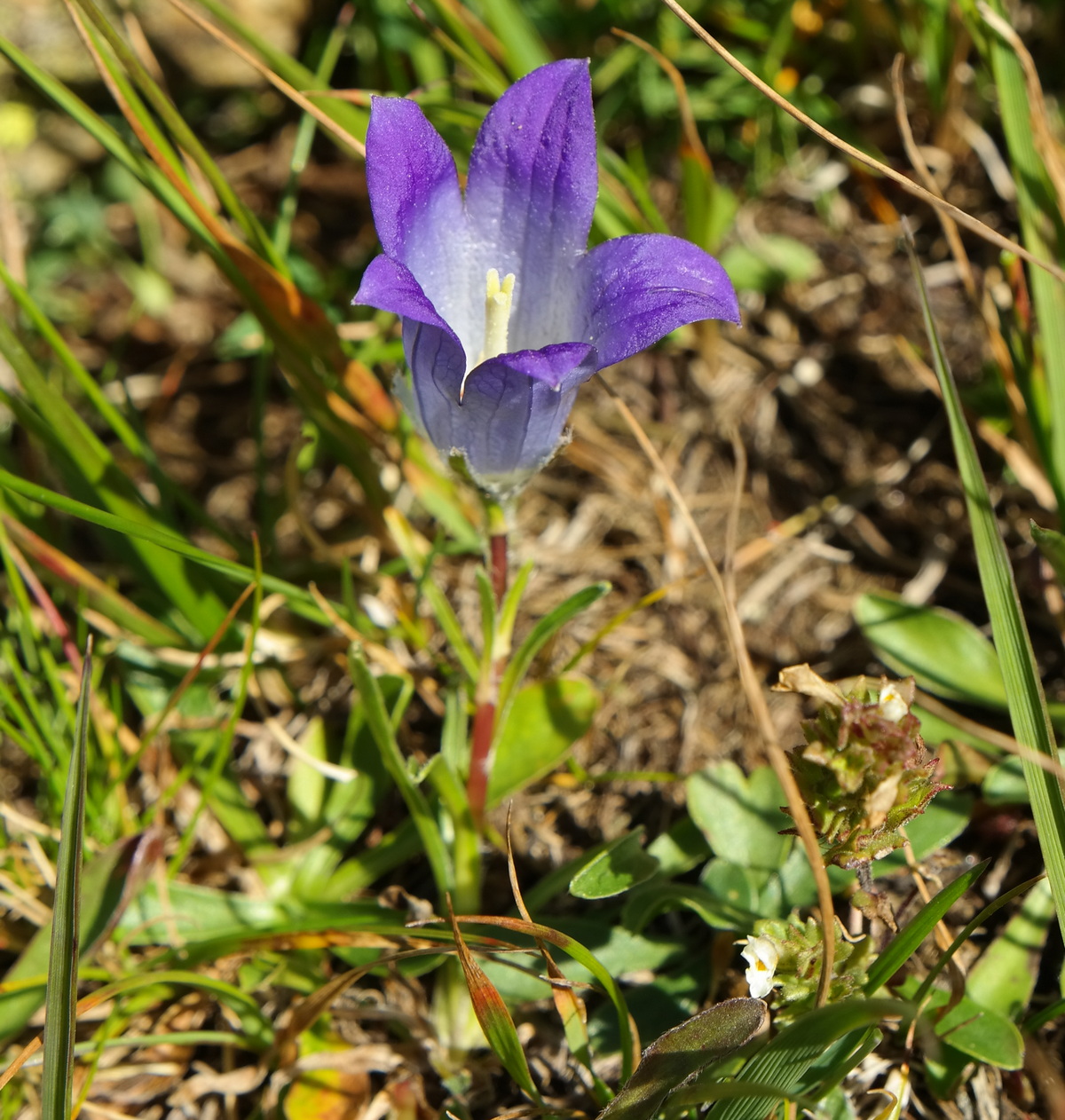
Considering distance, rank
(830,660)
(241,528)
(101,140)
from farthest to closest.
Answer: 1. (241,528)
2. (830,660)
3. (101,140)

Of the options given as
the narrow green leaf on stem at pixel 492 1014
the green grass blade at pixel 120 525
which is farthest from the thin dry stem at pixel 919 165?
the narrow green leaf on stem at pixel 492 1014

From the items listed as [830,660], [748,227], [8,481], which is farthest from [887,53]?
[8,481]

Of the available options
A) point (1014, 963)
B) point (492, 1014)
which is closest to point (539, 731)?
point (492, 1014)

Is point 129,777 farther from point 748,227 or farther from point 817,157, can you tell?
point 817,157

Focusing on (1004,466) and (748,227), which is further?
(748,227)

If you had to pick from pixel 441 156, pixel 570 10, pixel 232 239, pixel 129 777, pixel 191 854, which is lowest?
pixel 191 854

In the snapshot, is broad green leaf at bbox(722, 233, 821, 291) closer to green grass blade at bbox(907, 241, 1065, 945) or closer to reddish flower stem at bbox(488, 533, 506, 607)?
green grass blade at bbox(907, 241, 1065, 945)

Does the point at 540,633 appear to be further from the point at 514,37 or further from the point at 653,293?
the point at 514,37

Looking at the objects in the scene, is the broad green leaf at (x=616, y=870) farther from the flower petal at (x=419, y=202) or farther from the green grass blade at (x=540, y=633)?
the flower petal at (x=419, y=202)
